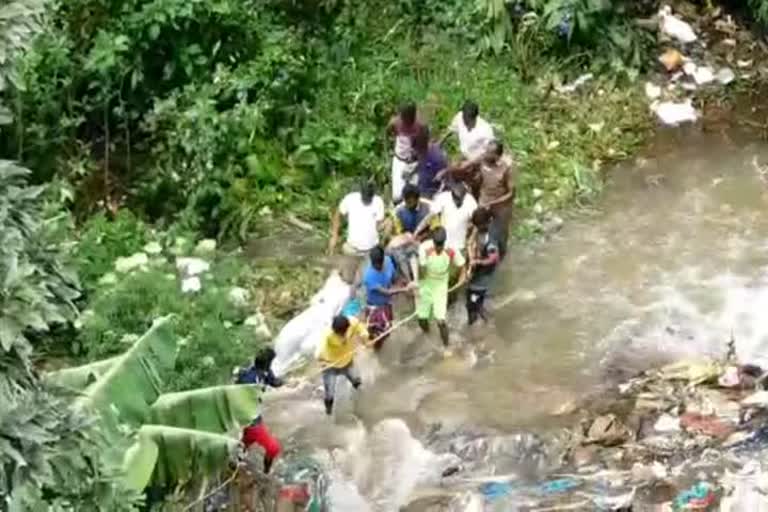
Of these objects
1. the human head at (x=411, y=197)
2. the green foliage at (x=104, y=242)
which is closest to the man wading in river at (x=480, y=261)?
the human head at (x=411, y=197)

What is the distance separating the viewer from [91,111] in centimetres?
1258

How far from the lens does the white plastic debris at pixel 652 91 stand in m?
13.4

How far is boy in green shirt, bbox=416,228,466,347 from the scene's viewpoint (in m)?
10.2

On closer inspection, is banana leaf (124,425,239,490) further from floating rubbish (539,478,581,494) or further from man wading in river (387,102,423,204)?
man wading in river (387,102,423,204)

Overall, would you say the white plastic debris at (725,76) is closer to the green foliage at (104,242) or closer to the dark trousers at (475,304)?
the dark trousers at (475,304)

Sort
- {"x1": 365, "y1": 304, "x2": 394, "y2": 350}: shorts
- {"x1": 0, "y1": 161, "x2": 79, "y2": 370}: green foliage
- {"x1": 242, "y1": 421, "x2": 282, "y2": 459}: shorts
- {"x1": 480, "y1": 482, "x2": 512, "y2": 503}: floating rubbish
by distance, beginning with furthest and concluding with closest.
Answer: {"x1": 365, "y1": 304, "x2": 394, "y2": 350}: shorts
{"x1": 480, "y1": 482, "x2": 512, "y2": 503}: floating rubbish
{"x1": 242, "y1": 421, "x2": 282, "y2": 459}: shorts
{"x1": 0, "y1": 161, "x2": 79, "y2": 370}: green foliage

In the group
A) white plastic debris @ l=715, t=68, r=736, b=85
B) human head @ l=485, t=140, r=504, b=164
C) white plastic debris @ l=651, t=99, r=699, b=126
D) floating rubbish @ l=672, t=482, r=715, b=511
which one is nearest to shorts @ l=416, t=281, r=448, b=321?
human head @ l=485, t=140, r=504, b=164

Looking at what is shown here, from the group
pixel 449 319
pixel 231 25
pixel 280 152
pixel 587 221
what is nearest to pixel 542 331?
pixel 449 319

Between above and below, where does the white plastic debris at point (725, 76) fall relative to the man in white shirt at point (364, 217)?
above

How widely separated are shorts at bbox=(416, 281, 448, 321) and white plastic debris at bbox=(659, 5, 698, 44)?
4.44m

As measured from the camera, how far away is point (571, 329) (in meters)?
11.0

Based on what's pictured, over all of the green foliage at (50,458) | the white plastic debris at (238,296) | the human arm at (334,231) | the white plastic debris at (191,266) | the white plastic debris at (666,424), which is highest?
the green foliage at (50,458)

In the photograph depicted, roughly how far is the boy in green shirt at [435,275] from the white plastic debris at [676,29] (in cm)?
423

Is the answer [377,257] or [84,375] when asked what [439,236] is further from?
[84,375]
